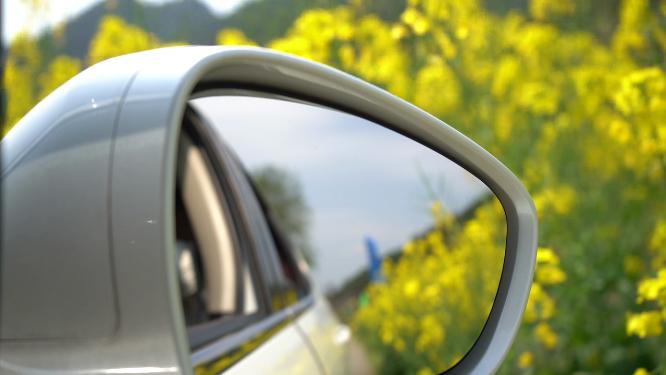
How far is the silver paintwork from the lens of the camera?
1.79 ft

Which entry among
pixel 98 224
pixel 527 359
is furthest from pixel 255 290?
pixel 527 359

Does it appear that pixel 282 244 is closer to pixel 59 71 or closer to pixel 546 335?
pixel 546 335

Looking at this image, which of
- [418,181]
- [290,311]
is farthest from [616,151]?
[290,311]

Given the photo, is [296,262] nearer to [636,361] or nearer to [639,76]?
[639,76]

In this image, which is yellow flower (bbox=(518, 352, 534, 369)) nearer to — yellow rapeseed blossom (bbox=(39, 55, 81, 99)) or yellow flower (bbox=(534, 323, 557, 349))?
yellow flower (bbox=(534, 323, 557, 349))

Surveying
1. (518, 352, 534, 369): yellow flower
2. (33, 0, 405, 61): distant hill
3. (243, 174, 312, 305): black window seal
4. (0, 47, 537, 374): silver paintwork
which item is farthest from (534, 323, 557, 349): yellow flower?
(0, 47, 537, 374): silver paintwork

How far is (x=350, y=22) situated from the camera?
3115 millimetres

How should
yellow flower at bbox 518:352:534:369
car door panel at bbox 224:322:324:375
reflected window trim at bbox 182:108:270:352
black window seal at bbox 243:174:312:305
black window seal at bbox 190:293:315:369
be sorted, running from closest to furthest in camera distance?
1. black window seal at bbox 190:293:315:369
2. car door panel at bbox 224:322:324:375
3. reflected window trim at bbox 182:108:270:352
4. black window seal at bbox 243:174:312:305
5. yellow flower at bbox 518:352:534:369

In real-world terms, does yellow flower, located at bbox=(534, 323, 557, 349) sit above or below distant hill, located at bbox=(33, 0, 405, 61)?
below

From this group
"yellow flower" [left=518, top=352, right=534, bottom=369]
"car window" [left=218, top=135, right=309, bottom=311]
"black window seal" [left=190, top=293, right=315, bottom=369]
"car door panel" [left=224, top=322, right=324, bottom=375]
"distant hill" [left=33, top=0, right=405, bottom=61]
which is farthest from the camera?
"distant hill" [left=33, top=0, right=405, bottom=61]

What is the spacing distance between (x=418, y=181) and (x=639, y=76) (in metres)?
1.12

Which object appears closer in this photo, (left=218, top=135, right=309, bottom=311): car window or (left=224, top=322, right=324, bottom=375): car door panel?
(left=224, top=322, right=324, bottom=375): car door panel

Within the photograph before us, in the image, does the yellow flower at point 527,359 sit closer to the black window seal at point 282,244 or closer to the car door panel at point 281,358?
the black window seal at point 282,244

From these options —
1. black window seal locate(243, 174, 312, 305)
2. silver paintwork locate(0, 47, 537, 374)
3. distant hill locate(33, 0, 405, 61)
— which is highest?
distant hill locate(33, 0, 405, 61)
